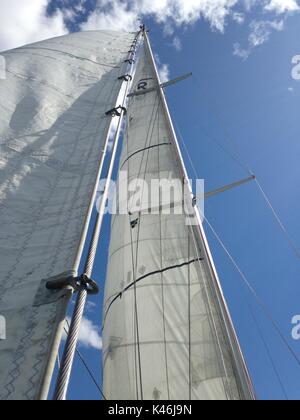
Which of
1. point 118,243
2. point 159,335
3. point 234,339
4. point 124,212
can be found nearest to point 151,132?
point 124,212

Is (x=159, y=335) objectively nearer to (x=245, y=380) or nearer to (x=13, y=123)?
(x=245, y=380)

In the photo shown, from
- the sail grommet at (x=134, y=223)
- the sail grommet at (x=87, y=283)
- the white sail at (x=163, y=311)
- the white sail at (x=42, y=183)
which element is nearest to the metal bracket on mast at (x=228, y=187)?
the white sail at (x=163, y=311)

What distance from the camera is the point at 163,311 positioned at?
3.46 metres

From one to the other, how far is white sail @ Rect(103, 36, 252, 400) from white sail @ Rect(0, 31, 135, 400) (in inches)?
39.2

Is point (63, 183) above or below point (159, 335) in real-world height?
above

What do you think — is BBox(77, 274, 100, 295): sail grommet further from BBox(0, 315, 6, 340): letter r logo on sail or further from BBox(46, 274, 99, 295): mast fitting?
BBox(0, 315, 6, 340): letter r logo on sail

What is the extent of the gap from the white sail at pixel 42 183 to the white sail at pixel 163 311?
1.00 m

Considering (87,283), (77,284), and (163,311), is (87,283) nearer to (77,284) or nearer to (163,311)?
(77,284)

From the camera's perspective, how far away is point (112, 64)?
7.40 meters

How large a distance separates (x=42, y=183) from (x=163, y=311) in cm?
172

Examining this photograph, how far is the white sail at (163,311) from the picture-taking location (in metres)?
2.91

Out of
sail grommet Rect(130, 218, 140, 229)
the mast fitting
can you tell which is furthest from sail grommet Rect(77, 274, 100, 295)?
sail grommet Rect(130, 218, 140, 229)

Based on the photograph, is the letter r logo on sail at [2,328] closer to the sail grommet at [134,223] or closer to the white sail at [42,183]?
the white sail at [42,183]

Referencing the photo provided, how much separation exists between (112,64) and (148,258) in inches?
193
